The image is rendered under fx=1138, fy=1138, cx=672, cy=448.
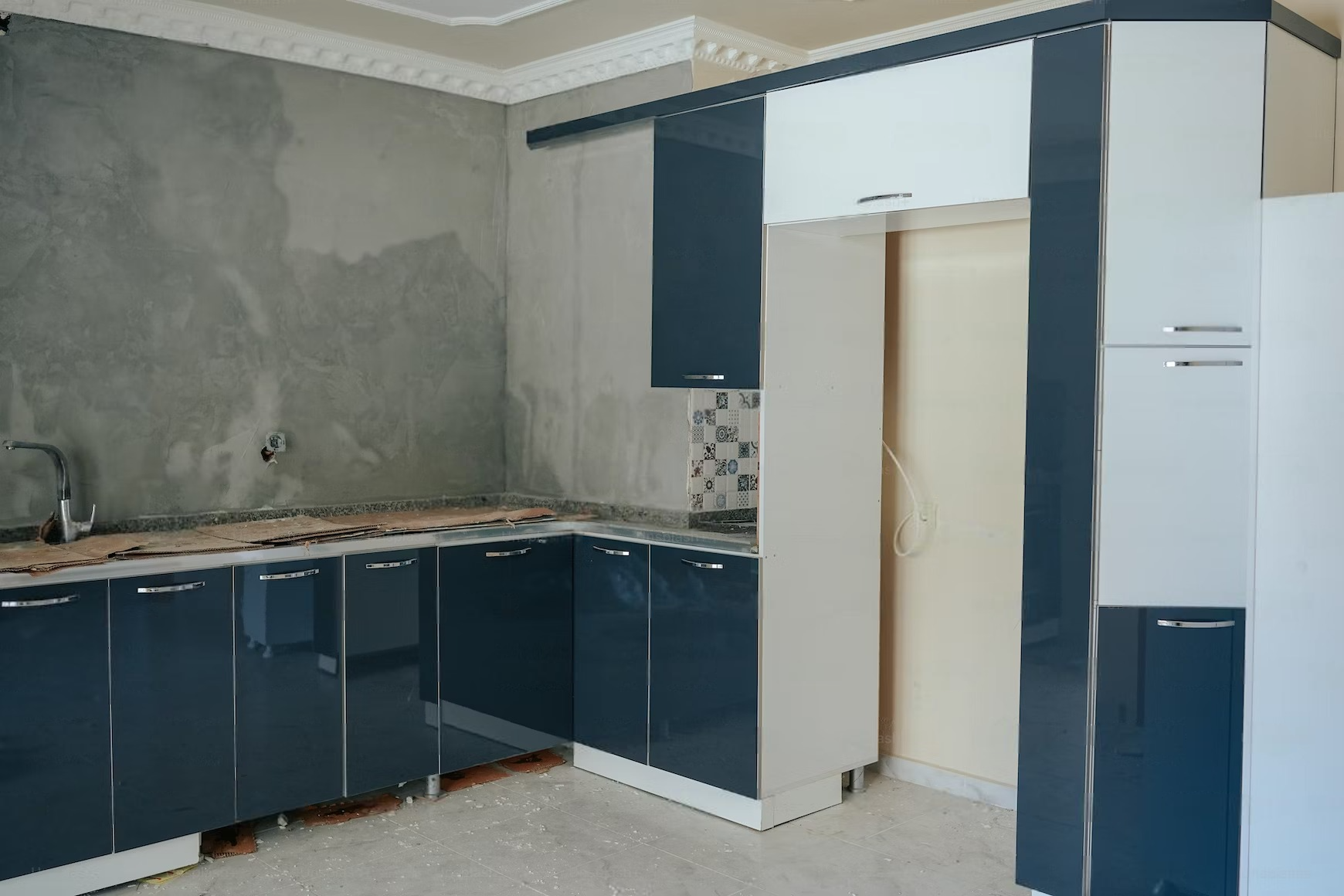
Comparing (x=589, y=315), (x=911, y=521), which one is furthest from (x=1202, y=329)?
(x=589, y=315)

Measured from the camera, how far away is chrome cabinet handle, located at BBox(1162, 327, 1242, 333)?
2889 millimetres

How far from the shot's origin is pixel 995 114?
3.11m

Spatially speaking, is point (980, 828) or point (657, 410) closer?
point (980, 828)

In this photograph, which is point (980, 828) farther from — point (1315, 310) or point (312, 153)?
point (312, 153)

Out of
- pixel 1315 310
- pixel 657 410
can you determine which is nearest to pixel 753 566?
pixel 657 410

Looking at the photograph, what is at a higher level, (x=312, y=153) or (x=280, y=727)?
(x=312, y=153)

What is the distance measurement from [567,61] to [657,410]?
4.84ft

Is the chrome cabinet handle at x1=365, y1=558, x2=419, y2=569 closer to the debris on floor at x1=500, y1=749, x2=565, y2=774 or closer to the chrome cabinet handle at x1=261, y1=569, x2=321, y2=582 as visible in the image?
the chrome cabinet handle at x1=261, y1=569, x2=321, y2=582

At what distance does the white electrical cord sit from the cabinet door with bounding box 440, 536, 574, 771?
4.09 feet

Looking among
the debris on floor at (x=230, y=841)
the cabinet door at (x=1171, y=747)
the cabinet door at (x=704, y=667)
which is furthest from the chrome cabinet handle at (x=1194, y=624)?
the debris on floor at (x=230, y=841)

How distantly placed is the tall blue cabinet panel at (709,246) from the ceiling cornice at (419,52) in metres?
0.37

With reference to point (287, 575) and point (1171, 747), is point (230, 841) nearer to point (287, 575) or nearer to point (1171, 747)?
point (287, 575)

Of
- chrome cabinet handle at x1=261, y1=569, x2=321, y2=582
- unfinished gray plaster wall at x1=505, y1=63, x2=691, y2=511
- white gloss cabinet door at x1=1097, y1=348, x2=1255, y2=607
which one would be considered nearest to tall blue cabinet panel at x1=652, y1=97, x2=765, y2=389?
unfinished gray plaster wall at x1=505, y1=63, x2=691, y2=511

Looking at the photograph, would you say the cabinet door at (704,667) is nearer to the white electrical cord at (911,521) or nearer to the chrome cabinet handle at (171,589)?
the white electrical cord at (911,521)
